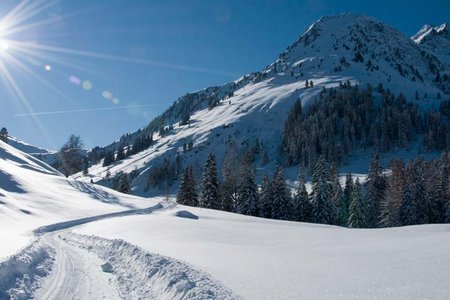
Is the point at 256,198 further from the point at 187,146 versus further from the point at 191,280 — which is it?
the point at 187,146

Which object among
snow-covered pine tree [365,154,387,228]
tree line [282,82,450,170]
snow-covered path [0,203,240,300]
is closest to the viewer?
snow-covered path [0,203,240,300]

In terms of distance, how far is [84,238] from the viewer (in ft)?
84.5

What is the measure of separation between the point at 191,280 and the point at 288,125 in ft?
576

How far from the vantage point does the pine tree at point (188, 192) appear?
200 feet

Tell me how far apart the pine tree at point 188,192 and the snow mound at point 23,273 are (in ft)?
146

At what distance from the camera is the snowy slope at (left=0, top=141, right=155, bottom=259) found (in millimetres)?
30528

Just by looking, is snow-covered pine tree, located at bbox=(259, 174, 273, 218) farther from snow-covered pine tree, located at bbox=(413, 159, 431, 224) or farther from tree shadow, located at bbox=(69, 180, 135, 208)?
snow-covered pine tree, located at bbox=(413, 159, 431, 224)

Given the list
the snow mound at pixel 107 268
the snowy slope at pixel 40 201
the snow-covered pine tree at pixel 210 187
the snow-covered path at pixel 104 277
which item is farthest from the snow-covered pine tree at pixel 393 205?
the snow mound at pixel 107 268

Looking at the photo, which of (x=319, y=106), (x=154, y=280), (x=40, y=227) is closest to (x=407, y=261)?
(x=154, y=280)

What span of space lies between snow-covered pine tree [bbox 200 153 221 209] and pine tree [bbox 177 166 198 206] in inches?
95.9

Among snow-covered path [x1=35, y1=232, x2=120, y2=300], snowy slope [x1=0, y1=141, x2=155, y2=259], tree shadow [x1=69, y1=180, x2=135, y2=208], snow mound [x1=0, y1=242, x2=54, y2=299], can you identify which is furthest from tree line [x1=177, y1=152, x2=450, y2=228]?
snow mound [x1=0, y1=242, x2=54, y2=299]

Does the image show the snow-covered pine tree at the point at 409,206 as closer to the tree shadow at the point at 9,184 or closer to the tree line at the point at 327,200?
the tree line at the point at 327,200

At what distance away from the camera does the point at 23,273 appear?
1272 centimetres

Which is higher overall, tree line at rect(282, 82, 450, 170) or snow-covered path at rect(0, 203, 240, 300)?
tree line at rect(282, 82, 450, 170)
